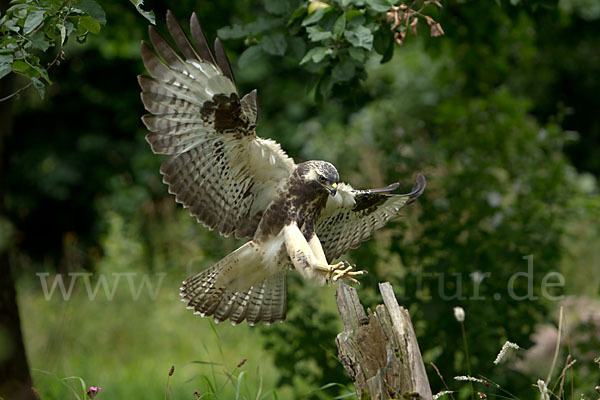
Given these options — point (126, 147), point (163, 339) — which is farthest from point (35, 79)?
point (126, 147)

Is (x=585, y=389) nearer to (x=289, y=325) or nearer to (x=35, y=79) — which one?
(x=289, y=325)

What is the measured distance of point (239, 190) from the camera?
130 inches

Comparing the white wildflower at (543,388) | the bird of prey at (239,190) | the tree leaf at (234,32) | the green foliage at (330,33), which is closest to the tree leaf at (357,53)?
the green foliage at (330,33)

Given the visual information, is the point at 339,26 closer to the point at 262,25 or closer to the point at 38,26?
the point at 262,25

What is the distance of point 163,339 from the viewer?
6500mm

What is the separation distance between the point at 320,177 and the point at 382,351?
832 millimetres

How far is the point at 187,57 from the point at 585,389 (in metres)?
3.08

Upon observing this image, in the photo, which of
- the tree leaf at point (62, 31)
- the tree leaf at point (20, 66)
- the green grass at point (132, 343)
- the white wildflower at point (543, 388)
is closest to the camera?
the white wildflower at point (543, 388)

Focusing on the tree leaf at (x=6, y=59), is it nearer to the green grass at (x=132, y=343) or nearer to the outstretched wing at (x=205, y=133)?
the outstretched wing at (x=205, y=133)

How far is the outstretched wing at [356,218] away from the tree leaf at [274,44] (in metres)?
0.80

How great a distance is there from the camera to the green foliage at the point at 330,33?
3029 mm

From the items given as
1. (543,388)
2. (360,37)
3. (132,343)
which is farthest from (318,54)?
(132,343)

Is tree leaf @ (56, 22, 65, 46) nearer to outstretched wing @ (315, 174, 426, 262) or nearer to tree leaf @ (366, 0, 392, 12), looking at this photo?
tree leaf @ (366, 0, 392, 12)

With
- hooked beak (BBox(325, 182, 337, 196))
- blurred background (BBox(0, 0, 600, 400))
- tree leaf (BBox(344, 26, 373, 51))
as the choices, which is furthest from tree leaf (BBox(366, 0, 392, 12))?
hooked beak (BBox(325, 182, 337, 196))
